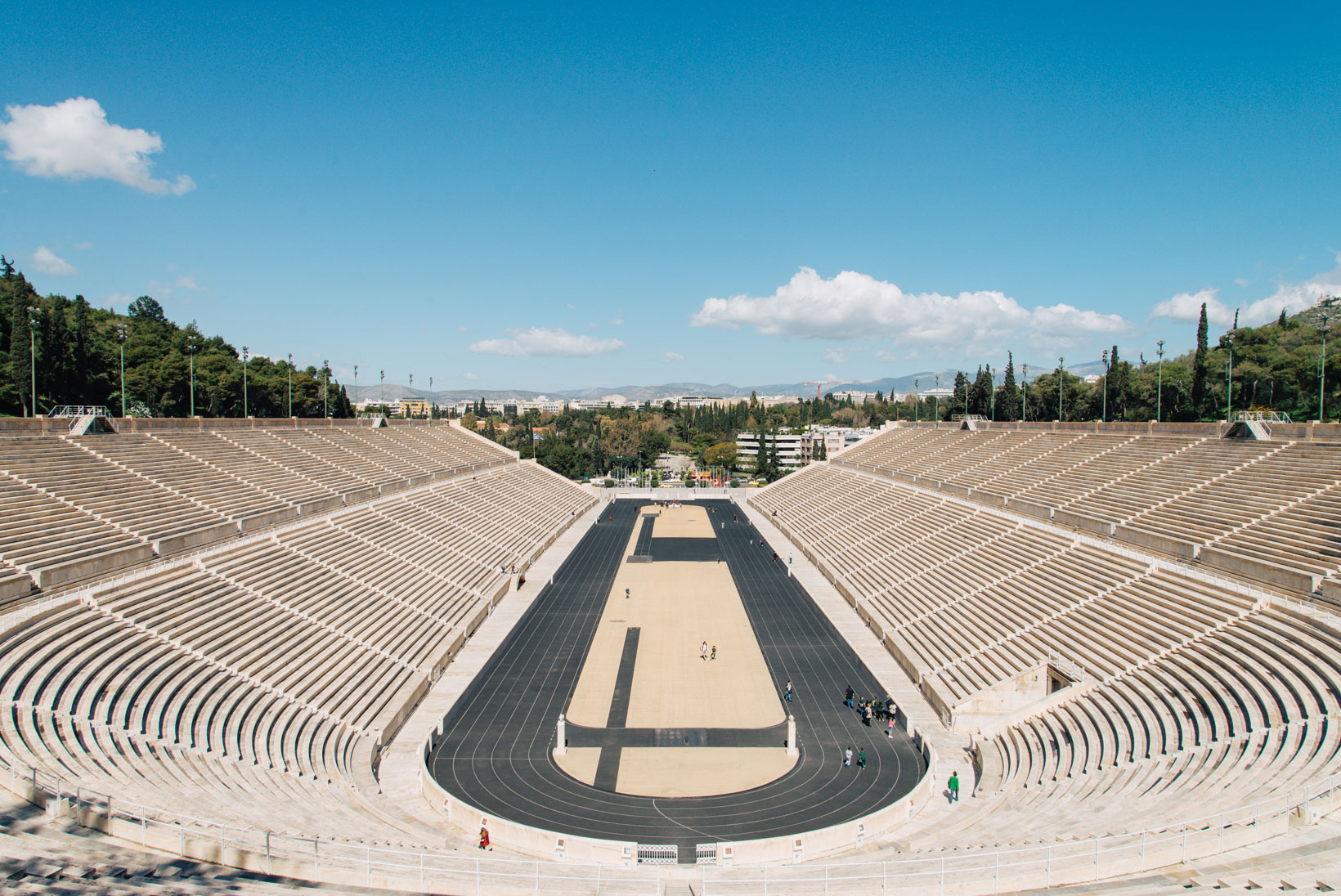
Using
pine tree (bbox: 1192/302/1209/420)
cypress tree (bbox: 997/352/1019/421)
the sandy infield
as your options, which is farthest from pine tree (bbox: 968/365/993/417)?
the sandy infield

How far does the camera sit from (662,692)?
20359 mm

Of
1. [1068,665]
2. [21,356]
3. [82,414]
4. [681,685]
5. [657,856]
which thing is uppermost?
[21,356]

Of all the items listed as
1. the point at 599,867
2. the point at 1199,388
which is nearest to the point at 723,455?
the point at 1199,388

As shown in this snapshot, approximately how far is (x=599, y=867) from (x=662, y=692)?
1063cm

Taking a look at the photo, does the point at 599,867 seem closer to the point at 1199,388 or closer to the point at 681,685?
the point at 681,685

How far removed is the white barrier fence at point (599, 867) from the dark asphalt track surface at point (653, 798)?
12.5 feet

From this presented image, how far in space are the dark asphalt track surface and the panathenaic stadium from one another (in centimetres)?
11

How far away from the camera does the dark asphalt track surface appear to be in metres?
13.6

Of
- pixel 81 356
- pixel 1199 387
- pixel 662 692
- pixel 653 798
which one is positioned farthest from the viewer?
pixel 1199 387

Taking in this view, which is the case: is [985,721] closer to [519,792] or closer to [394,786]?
[519,792]

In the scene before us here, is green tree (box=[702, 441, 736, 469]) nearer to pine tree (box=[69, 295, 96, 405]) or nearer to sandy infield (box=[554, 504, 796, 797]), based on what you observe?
sandy infield (box=[554, 504, 796, 797])

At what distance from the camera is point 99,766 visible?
11.2 meters

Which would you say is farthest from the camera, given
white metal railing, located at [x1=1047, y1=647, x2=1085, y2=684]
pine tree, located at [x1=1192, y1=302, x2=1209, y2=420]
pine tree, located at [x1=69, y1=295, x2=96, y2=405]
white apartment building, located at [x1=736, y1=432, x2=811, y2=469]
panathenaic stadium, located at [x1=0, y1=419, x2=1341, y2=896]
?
white apartment building, located at [x1=736, y1=432, x2=811, y2=469]

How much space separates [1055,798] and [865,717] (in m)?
5.93
